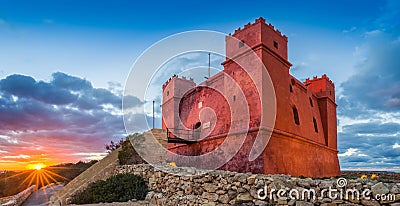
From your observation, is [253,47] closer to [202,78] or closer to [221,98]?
[221,98]

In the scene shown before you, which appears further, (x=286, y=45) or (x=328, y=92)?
(x=328, y=92)

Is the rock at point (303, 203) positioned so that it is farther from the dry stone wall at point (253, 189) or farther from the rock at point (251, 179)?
the rock at point (251, 179)

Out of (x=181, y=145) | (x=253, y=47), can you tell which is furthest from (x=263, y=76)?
(x=181, y=145)

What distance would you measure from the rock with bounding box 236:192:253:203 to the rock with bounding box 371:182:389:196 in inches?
108

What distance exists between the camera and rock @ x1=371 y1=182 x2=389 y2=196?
5.03 m

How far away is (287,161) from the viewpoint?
48.2 feet

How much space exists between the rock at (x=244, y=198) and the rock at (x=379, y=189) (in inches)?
108

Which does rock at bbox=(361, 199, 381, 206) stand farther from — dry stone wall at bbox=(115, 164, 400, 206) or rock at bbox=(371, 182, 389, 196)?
rock at bbox=(371, 182, 389, 196)

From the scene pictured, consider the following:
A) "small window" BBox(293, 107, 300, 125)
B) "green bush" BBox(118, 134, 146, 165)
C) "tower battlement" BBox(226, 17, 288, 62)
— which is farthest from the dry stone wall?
"small window" BBox(293, 107, 300, 125)

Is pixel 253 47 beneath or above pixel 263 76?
above

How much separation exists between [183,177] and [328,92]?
1816 cm

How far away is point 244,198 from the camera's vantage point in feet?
23.0

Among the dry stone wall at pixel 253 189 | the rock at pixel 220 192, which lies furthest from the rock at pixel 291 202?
the rock at pixel 220 192

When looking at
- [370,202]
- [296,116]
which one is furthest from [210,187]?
[296,116]
